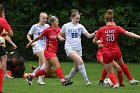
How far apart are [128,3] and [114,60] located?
17429 mm

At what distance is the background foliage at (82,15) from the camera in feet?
97.2

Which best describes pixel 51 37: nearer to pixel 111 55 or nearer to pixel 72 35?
pixel 72 35

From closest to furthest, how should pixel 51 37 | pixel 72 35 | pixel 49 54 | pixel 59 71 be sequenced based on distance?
pixel 59 71 < pixel 49 54 < pixel 51 37 < pixel 72 35

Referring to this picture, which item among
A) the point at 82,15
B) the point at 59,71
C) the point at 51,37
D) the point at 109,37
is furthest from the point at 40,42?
the point at 82,15

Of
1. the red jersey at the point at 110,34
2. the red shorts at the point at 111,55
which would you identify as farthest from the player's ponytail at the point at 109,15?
the red shorts at the point at 111,55

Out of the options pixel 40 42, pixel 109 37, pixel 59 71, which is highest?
pixel 109 37

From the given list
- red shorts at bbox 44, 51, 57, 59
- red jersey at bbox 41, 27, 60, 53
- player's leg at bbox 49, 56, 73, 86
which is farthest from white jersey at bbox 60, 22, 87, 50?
player's leg at bbox 49, 56, 73, 86

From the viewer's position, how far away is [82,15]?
32.1 m

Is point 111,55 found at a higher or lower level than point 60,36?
lower

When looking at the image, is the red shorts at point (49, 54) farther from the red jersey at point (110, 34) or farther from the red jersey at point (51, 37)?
the red jersey at point (110, 34)

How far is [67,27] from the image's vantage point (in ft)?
53.2

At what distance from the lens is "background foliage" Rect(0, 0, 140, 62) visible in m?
29.6

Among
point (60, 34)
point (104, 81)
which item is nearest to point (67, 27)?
point (60, 34)

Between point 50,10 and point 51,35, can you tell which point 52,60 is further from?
point 50,10
